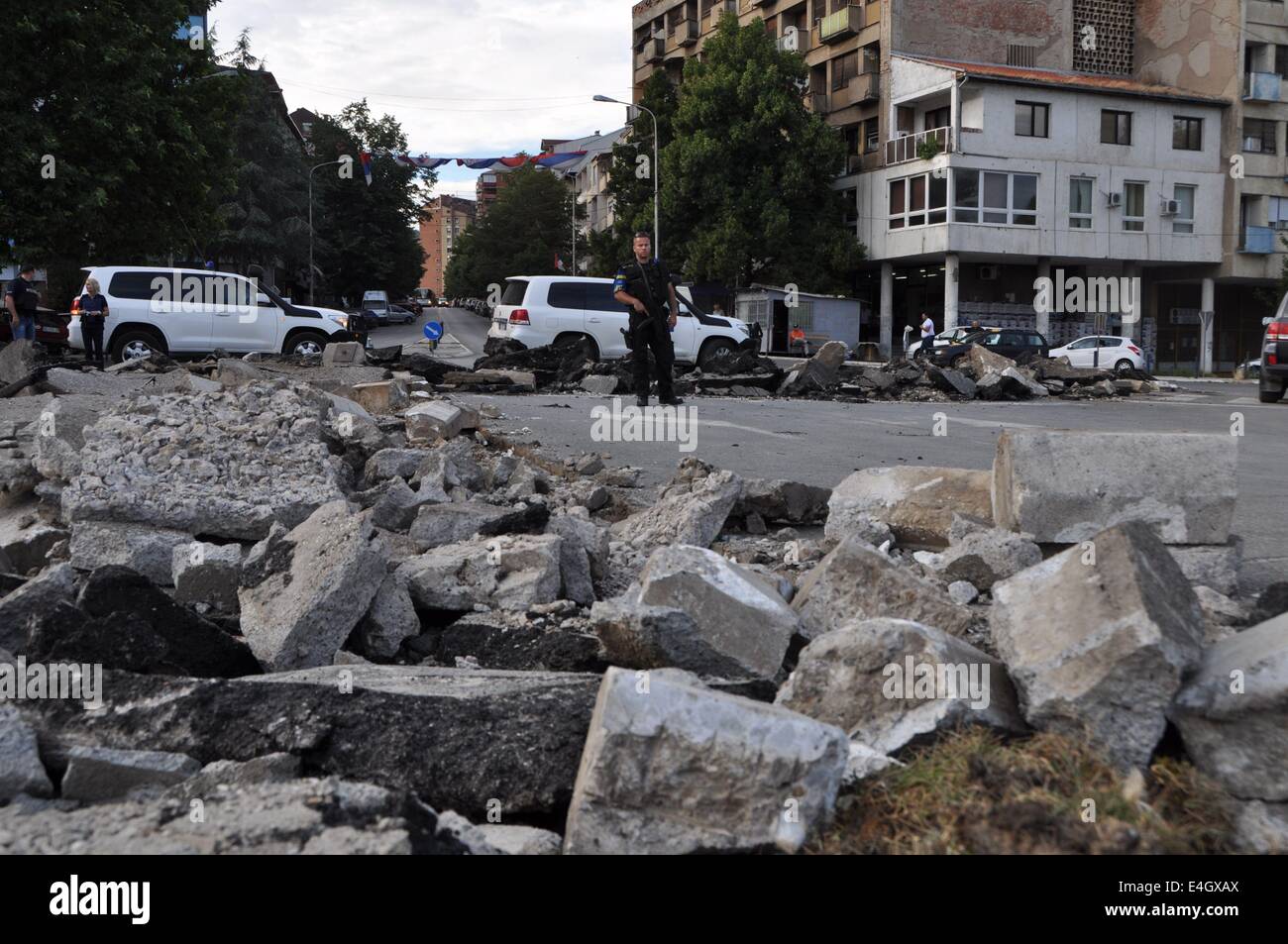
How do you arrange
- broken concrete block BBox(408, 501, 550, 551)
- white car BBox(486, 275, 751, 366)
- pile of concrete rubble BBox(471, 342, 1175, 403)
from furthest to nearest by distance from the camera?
white car BBox(486, 275, 751, 366)
pile of concrete rubble BBox(471, 342, 1175, 403)
broken concrete block BBox(408, 501, 550, 551)

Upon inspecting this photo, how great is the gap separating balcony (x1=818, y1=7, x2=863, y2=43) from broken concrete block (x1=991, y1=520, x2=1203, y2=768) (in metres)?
47.9

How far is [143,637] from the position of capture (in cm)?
356

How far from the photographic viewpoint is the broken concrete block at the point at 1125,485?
452cm

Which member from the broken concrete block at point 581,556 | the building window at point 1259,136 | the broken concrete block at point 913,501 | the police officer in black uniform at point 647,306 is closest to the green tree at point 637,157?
the building window at point 1259,136

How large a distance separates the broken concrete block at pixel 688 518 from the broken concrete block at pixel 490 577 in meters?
0.95

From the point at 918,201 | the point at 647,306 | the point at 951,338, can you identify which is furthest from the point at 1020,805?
the point at 918,201

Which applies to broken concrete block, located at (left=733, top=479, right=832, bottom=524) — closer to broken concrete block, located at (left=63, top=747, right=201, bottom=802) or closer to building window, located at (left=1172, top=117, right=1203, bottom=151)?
broken concrete block, located at (left=63, top=747, right=201, bottom=802)

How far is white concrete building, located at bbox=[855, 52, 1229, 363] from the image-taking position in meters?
42.1

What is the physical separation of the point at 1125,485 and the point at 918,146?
41342 mm

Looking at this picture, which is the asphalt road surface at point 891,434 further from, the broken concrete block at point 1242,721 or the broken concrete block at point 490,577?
the broken concrete block at point 490,577

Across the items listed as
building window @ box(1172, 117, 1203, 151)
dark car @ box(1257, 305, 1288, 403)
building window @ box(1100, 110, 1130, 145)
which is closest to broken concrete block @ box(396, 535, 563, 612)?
dark car @ box(1257, 305, 1288, 403)

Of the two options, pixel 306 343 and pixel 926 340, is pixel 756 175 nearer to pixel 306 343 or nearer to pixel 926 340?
pixel 926 340
